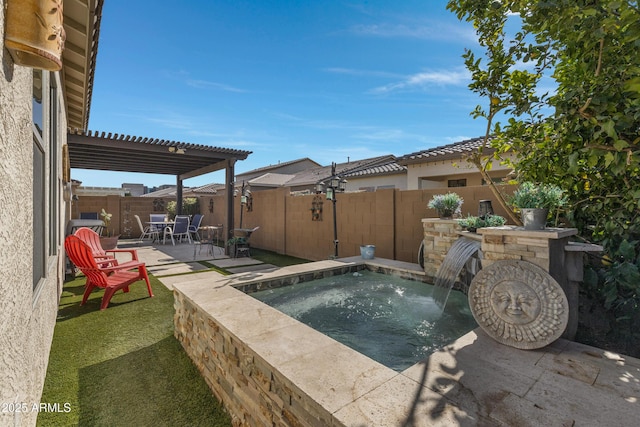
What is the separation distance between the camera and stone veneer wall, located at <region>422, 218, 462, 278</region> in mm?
4316

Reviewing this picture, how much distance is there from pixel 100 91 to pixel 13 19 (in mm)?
5423

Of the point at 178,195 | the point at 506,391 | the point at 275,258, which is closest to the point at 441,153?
the point at 275,258

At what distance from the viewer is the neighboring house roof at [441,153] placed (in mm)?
8406

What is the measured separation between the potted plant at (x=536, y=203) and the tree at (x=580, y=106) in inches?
9.6

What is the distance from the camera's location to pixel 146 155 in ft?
28.4

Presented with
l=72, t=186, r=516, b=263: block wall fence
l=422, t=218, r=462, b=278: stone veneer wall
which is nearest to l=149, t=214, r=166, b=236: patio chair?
l=72, t=186, r=516, b=263: block wall fence

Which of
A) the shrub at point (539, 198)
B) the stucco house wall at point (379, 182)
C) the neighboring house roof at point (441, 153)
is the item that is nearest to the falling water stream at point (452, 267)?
the shrub at point (539, 198)

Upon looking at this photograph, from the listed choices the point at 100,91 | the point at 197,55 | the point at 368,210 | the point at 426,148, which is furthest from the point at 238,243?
the point at 426,148

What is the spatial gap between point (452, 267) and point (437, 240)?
88 cm

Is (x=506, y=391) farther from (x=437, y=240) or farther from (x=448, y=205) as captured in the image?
(x=448, y=205)

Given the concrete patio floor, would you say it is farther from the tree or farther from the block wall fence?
the block wall fence

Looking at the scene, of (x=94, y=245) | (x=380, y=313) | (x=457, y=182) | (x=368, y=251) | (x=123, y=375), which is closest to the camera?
(x=123, y=375)

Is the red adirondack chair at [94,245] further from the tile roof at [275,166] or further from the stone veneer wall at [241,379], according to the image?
the tile roof at [275,166]

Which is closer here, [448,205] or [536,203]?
[536,203]
